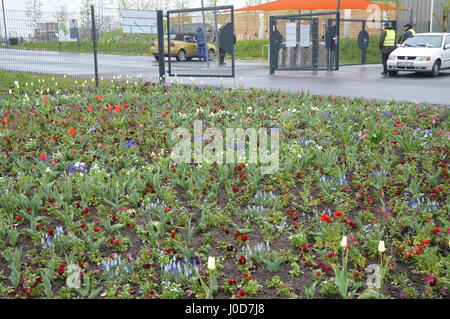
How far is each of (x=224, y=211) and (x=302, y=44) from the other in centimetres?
1653

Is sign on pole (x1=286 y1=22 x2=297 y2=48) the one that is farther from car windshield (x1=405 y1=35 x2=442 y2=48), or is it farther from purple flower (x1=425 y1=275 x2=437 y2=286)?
purple flower (x1=425 y1=275 x2=437 y2=286)

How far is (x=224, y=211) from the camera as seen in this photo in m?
4.43

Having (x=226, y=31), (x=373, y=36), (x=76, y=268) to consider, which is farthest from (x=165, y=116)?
(x=373, y=36)

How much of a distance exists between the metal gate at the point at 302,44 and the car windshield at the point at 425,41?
9.53 feet

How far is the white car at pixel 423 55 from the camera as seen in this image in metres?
17.3

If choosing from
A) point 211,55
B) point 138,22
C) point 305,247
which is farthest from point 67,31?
point 305,247

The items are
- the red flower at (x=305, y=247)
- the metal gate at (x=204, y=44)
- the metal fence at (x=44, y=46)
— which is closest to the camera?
the red flower at (x=305, y=247)

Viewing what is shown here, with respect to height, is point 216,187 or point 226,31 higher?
point 226,31

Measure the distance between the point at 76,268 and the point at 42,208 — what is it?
128 cm

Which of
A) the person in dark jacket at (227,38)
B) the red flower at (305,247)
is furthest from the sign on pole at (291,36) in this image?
the red flower at (305,247)

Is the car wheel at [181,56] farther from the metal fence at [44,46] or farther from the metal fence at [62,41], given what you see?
the metal fence at [44,46]

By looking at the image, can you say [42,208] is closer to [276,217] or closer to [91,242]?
[91,242]

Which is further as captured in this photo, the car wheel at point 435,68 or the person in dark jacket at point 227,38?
the car wheel at point 435,68
